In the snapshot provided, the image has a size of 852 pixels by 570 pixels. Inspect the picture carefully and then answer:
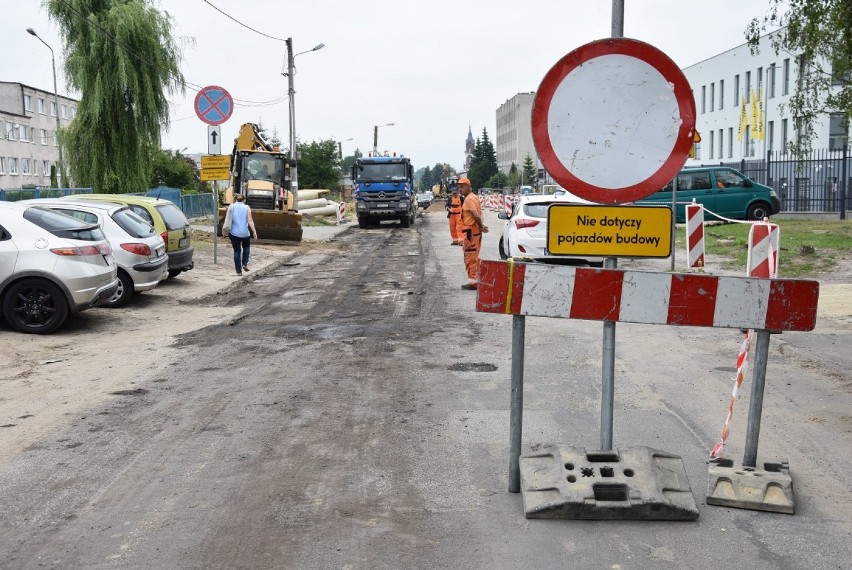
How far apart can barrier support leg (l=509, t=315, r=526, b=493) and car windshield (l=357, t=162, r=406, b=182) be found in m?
36.8

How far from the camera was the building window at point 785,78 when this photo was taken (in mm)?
54031

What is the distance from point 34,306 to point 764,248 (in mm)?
8519

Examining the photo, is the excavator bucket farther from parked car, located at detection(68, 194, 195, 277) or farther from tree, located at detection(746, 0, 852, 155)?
tree, located at detection(746, 0, 852, 155)

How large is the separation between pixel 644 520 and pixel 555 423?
76.7 inches

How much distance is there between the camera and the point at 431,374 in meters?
8.70

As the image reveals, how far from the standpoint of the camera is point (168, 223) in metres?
17.3

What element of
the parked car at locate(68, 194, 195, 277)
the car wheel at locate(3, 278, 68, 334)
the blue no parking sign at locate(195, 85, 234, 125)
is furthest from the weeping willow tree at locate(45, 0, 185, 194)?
the car wheel at locate(3, 278, 68, 334)

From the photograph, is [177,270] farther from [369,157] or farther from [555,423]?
[369,157]

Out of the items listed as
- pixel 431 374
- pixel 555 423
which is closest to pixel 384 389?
pixel 431 374

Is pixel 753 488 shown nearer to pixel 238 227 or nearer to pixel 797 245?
pixel 238 227

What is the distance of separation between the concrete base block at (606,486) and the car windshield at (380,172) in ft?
121

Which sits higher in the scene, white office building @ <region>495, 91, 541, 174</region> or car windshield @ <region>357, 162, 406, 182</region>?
white office building @ <region>495, 91, 541, 174</region>

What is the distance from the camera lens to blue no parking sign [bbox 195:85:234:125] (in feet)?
63.0

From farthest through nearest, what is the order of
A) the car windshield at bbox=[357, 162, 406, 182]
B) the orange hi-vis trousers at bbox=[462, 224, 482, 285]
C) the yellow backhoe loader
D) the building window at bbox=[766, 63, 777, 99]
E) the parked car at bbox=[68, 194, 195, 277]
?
1. the building window at bbox=[766, 63, 777, 99]
2. the car windshield at bbox=[357, 162, 406, 182]
3. the yellow backhoe loader
4. the parked car at bbox=[68, 194, 195, 277]
5. the orange hi-vis trousers at bbox=[462, 224, 482, 285]
